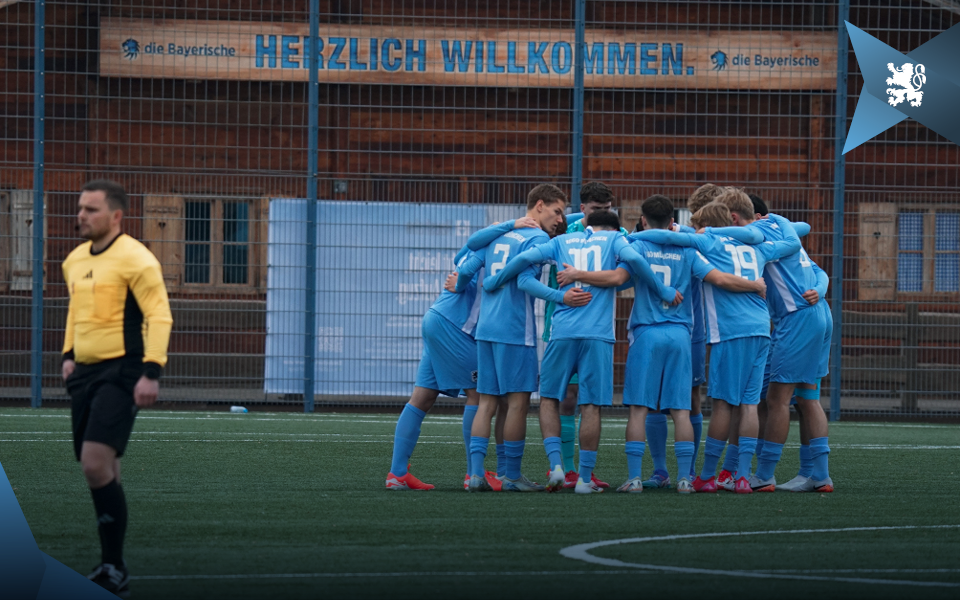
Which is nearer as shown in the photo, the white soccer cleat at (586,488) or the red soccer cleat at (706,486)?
the white soccer cleat at (586,488)

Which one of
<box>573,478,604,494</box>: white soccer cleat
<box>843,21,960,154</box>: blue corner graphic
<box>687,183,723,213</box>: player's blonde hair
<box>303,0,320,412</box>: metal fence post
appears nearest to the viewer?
<box>573,478,604,494</box>: white soccer cleat

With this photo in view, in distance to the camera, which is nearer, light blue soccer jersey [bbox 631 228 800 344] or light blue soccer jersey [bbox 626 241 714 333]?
light blue soccer jersey [bbox 626 241 714 333]

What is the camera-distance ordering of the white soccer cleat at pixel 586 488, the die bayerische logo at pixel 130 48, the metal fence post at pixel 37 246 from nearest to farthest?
the white soccer cleat at pixel 586 488 < the metal fence post at pixel 37 246 < the die bayerische logo at pixel 130 48

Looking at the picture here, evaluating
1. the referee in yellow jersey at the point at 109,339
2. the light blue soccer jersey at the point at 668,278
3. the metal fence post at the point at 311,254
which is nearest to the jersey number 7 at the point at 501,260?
the light blue soccer jersey at the point at 668,278

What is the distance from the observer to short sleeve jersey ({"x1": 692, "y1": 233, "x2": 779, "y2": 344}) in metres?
7.76

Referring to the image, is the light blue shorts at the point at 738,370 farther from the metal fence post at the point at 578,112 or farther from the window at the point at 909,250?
the window at the point at 909,250

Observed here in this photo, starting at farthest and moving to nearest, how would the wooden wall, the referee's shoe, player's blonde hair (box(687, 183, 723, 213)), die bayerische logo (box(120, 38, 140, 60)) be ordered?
the wooden wall < die bayerische logo (box(120, 38, 140, 60)) < player's blonde hair (box(687, 183, 723, 213)) < the referee's shoe

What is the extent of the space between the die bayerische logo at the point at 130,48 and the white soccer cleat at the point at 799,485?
10.2 m

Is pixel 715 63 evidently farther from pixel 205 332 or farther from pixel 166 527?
pixel 166 527

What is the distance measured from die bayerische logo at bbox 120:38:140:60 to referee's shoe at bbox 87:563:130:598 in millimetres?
11899

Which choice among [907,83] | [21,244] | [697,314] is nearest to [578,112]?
[907,83]

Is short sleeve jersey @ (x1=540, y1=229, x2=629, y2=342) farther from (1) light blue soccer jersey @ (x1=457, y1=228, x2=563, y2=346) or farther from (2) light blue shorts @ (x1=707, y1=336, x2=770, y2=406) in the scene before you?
(2) light blue shorts @ (x1=707, y1=336, x2=770, y2=406)

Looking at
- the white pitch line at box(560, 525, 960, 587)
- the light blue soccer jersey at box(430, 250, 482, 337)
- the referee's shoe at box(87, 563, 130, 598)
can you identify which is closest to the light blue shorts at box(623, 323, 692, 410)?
the light blue soccer jersey at box(430, 250, 482, 337)

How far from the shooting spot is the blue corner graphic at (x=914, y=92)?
16719mm
